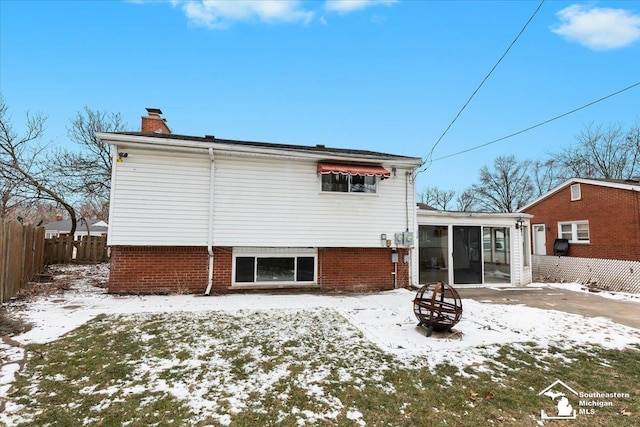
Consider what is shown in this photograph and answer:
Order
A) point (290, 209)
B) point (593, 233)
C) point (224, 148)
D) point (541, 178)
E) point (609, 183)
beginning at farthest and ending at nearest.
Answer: point (541, 178), point (593, 233), point (609, 183), point (290, 209), point (224, 148)

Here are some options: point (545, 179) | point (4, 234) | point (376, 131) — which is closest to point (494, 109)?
point (376, 131)

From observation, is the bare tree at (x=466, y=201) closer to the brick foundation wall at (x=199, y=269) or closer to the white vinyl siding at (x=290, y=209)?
the brick foundation wall at (x=199, y=269)

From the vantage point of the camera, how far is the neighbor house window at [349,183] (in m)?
10.3

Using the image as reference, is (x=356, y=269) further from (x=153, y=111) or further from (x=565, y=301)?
(x=153, y=111)

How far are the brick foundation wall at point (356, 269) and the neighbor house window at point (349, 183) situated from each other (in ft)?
6.65

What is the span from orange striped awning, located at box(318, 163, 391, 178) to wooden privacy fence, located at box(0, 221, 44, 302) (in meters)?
7.95

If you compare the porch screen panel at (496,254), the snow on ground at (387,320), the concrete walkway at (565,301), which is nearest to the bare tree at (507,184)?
the porch screen panel at (496,254)

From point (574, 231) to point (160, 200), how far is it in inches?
807

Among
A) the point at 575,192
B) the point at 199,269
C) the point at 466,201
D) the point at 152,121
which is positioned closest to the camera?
the point at 199,269

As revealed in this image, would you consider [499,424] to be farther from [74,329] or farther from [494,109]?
[494,109]

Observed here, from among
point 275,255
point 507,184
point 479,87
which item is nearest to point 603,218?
point 479,87

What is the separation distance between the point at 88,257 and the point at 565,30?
70.9 feet

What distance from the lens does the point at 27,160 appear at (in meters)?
16.9

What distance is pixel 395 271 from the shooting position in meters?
10.9
